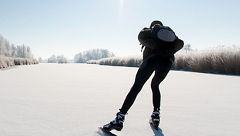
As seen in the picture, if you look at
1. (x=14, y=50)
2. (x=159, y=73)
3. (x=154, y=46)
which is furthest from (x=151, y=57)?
(x=14, y=50)

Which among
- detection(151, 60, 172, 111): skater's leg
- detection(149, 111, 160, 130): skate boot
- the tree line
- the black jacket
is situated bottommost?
detection(149, 111, 160, 130): skate boot

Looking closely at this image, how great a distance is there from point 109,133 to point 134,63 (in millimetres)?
20122

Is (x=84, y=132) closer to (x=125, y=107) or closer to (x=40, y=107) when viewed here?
(x=125, y=107)

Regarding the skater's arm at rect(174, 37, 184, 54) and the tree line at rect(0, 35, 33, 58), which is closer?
the skater's arm at rect(174, 37, 184, 54)

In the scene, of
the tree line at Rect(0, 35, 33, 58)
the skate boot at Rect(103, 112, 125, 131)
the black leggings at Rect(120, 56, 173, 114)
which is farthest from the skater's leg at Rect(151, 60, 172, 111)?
the tree line at Rect(0, 35, 33, 58)

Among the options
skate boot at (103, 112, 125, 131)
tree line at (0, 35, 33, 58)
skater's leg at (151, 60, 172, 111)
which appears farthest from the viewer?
tree line at (0, 35, 33, 58)

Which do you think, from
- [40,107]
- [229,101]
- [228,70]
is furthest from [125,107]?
[228,70]

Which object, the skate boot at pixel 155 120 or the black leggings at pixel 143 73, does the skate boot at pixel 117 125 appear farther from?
the skate boot at pixel 155 120

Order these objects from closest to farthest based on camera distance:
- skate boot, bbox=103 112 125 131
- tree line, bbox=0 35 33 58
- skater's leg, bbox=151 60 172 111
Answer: skate boot, bbox=103 112 125 131 → skater's leg, bbox=151 60 172 111 → tree line, bbox=0 35 33 58

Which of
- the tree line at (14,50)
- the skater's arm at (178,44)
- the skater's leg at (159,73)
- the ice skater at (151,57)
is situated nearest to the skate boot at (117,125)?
the ice skater at (151,57)

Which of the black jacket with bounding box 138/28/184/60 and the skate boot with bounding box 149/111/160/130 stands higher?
the black jacket with bounding box 138/28/184/60

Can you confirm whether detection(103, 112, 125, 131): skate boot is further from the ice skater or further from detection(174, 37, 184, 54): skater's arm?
detection(174, 37, 184, 54): skater's arm

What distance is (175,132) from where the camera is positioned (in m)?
2.10

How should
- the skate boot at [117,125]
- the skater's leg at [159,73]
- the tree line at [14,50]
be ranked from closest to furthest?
the skate boot at [117,125]
the skater's leg at [159,73]
the tree line at [14,50]
